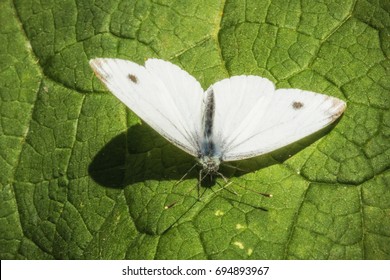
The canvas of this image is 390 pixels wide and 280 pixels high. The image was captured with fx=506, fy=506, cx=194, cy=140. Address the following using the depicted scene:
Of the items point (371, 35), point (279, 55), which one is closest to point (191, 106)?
point (279, 55)

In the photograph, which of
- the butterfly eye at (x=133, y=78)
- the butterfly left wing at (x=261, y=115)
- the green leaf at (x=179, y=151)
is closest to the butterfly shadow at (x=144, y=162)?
A: the green leaf at (x=179, y=151)

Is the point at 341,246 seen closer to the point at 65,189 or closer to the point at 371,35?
the point at 371,35

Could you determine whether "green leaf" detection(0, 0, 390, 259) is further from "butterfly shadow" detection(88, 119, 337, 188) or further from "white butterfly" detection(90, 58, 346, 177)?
"white butterfly" detection(90, 58, 346, 177)

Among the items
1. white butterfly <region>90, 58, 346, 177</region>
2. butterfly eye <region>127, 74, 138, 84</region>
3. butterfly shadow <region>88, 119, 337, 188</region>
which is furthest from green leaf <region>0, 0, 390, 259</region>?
butterfly eye <region>127, 74, 138, 84</region>

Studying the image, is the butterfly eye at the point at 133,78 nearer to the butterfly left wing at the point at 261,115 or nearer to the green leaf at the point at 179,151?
the green leaf at the point at 179,151

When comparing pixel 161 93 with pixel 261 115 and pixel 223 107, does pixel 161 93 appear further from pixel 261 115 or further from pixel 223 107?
pixel 261 115

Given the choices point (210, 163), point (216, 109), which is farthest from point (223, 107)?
point (210, 163)
